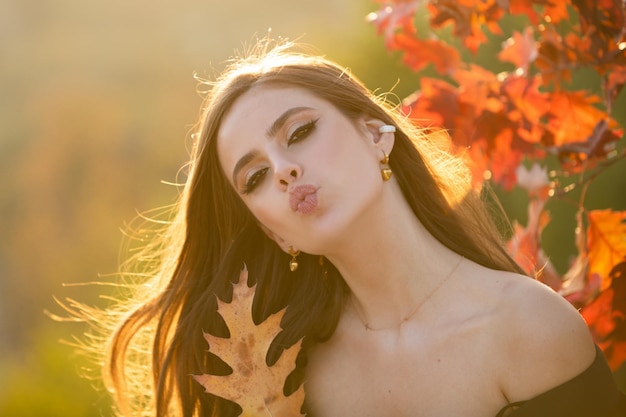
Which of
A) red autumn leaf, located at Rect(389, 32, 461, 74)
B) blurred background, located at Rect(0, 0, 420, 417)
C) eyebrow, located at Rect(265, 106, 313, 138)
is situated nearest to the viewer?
eyebrow, located at Rect(265, 106, 313, 138)

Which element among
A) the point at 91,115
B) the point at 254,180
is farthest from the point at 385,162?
the point at 91,115

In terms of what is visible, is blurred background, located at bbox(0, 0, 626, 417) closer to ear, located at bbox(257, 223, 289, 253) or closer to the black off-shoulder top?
ear, located at bbox(257, 223, 289, 253)

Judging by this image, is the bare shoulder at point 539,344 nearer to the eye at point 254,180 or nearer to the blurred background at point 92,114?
the eye at point 254,180

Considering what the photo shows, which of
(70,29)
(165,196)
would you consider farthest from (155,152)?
(70,29)

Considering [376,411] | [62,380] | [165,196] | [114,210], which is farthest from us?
[114,210]

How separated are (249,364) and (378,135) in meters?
0.81

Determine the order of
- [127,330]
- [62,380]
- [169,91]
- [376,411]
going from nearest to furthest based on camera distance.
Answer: [376,411] < [127,330] < [62,380] < [169,91]

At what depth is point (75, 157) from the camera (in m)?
13.1

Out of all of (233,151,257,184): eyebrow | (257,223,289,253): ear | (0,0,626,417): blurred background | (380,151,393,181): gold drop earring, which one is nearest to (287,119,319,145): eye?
(233,151,257,184): eyebrow

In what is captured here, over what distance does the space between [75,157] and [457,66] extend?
10.3 metres

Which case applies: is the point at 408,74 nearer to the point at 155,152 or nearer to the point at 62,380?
the point at 62,380

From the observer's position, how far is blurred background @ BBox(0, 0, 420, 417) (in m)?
10.8

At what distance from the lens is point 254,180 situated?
2965 mm

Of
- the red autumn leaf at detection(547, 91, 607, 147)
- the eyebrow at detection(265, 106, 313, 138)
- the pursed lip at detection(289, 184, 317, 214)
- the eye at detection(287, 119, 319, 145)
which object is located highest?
the eyebrow at detection(265, 106, 313, 138)
